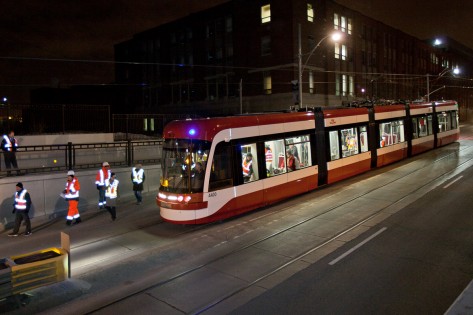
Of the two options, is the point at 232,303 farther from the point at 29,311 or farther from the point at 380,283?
the point at 29,311

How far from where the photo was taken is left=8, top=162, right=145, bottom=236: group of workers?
11.5 metres

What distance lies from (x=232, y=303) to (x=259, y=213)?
6.04 m

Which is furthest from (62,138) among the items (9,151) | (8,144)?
(9,151)

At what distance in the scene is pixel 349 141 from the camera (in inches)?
668

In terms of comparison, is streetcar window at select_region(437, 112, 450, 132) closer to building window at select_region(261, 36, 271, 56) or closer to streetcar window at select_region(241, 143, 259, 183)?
streetcar window at select_region(241, 143, 259, 183)

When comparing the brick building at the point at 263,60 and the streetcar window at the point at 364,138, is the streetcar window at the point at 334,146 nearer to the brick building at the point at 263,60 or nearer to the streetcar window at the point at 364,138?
the streetcar window at the point at 364,138

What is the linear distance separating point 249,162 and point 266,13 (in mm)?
33895

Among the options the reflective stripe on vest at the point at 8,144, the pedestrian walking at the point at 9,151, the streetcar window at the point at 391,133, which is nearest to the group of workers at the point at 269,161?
the streetcar window at the point at 391,133

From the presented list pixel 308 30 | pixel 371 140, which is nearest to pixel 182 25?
pixel 308 30

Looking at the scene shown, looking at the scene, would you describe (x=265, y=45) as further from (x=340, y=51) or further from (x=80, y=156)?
(x=80, y=156)

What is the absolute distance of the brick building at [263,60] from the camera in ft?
134

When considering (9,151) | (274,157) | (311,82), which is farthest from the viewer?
(311,82)

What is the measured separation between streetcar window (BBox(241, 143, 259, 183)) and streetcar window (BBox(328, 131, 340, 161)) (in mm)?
4644

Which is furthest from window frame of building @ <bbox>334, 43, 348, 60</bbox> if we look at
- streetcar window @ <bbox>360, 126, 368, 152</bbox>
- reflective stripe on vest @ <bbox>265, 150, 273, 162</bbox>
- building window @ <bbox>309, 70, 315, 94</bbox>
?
reflective stripe on vest @ <bbox>265, 150, 273, 162</bbox>
